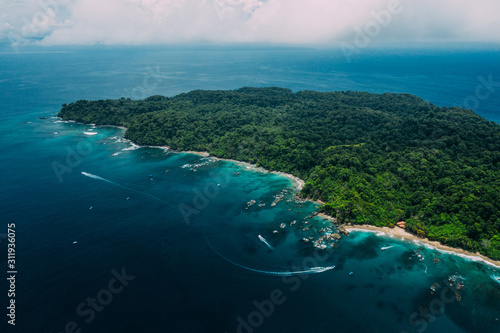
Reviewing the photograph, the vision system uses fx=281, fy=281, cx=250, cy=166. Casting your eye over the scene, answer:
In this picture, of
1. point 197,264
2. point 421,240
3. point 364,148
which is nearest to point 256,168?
point 364,148

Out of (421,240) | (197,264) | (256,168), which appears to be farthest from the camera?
(256,168)

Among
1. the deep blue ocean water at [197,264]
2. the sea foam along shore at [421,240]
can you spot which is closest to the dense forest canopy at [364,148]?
the sea foam along shore at [421,240]

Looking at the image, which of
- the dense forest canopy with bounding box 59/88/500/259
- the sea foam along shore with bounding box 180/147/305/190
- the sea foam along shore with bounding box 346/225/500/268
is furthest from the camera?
the sea foam along shore with bounding box 180/147/305/190

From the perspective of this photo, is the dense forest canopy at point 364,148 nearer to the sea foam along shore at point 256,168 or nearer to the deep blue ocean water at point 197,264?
the sea foam along shore at point 256,168

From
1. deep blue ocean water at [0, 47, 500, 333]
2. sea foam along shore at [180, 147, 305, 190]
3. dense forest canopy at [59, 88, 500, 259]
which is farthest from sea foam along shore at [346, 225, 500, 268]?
sea foam along shore at [180, 147, 305, 190]

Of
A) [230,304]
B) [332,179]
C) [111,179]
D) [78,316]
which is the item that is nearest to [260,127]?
[332,179]

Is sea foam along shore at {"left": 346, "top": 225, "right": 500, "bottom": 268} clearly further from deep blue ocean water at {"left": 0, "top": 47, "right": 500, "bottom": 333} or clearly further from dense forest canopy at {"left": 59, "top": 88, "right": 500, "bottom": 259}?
deep blue ocean water at {"left": 0, "top": 47, "right": 500, "bottom": 333}

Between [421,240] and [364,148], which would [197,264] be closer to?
[421,240]
